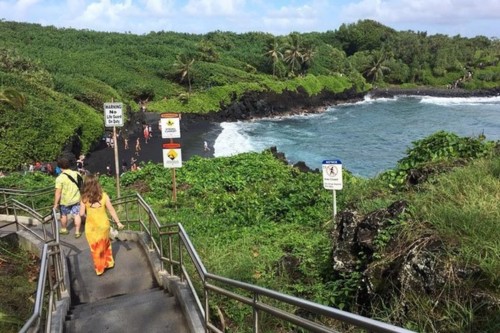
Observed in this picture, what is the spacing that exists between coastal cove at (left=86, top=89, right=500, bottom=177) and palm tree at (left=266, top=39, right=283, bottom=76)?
10938mm

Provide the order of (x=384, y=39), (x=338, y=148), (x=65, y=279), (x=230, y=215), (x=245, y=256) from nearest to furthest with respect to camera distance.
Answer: (x=65, y=279), (x=245, y=256), (x=230, y=215), (x=338, y=148), (x=384, y=39)

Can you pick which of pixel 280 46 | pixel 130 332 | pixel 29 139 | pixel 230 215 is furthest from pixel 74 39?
pixel 130 332

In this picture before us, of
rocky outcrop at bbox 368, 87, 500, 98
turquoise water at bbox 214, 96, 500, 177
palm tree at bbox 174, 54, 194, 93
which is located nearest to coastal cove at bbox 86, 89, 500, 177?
turquoise water at bbox 214, 96, 500, 177

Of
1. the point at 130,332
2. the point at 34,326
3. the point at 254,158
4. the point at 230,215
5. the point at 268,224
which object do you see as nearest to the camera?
the point at 34,326

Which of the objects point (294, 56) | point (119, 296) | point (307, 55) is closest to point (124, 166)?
point (119, 296)

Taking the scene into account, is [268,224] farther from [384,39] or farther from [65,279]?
[384,39]

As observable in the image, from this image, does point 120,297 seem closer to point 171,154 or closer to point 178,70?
point 171,154

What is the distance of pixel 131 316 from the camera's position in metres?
5.33

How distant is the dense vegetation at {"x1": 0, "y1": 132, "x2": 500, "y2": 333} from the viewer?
3.95 metres

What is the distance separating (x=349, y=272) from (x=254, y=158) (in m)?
16.5

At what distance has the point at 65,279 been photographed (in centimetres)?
619

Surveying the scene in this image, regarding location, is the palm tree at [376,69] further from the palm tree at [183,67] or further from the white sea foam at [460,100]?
the palm tree at [183,67]

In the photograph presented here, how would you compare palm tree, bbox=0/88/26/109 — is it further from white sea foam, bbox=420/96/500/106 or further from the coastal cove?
white sea foam, bbox=420/96/500/106

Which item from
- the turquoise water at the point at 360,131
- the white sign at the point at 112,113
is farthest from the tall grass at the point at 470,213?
the turquoise water at the point at 360,131
